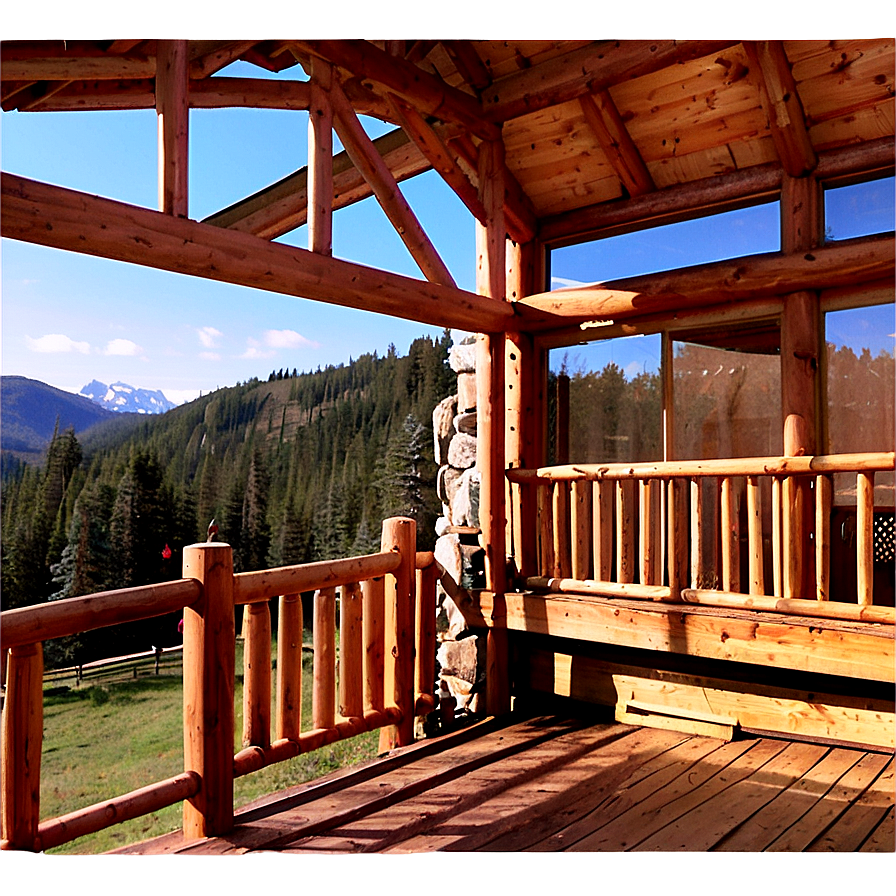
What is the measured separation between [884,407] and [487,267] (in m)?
2.73

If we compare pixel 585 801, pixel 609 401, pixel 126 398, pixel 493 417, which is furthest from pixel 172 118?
pixel 126 398

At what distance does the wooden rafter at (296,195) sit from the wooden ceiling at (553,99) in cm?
1

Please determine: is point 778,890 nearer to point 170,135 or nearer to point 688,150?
point 170,135

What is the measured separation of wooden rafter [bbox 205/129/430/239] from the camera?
189 inches

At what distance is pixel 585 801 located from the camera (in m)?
3.56

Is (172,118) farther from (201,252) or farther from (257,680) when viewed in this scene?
(257,680)

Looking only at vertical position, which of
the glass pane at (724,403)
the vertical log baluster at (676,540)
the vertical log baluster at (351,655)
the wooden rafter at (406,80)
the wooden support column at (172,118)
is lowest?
the vertical log baluster at (351,655)

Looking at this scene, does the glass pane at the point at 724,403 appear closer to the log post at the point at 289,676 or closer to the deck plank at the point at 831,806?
the deck plank at the point at 831,806

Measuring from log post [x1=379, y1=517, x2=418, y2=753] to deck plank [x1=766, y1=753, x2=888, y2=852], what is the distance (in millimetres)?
2093

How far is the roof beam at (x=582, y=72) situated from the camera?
166 inches

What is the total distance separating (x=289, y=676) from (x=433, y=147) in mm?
3303

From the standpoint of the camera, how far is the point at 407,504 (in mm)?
13445

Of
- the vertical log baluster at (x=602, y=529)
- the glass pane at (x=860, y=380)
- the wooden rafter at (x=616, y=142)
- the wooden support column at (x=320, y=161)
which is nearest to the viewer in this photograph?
the wooden support column at (x=320, y=161)

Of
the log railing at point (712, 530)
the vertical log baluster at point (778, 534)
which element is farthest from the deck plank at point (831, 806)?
the vertical log baluster at point (778, 534)
